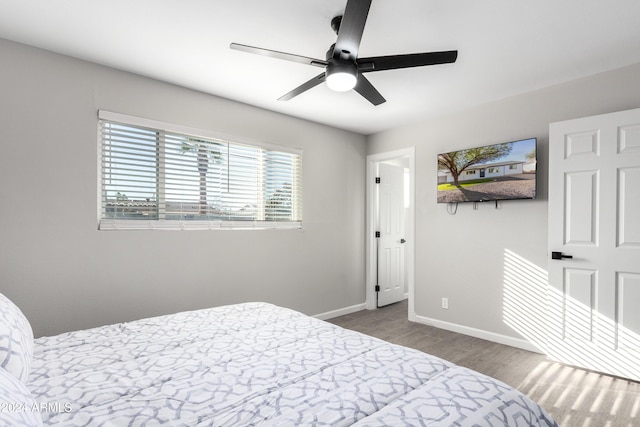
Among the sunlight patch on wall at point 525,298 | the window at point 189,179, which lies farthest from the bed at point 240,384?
the sunlight patch on wall at point 525,298

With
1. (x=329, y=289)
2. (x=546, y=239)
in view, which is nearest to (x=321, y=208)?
(x=329, y=289)

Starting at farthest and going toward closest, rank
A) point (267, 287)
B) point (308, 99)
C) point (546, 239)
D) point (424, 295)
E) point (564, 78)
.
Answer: point (424, 295) < point (267, 287) < point (308, 99) < point (546, 239) < point (564, 78)

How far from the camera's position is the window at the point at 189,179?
274 centimetres

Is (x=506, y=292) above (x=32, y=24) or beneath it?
beneath

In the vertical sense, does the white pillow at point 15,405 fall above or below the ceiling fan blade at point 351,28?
below

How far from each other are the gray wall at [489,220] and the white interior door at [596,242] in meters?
0.24

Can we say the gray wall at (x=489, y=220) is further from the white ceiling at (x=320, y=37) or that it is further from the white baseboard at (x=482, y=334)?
the white ceiling at (x=320, y=37)

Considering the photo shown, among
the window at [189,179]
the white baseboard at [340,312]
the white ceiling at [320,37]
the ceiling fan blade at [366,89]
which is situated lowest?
the white baseboard at [340,312]

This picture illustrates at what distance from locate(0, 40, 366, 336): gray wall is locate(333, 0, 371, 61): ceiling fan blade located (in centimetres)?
188

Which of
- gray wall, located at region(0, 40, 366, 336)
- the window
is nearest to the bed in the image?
gray wall, located at region(0, 40, 366, 336)

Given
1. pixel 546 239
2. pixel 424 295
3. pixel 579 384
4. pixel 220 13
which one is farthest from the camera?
pixel 424 295

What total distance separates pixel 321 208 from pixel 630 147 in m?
2.89

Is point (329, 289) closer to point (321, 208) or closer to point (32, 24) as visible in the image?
point (321, 208)

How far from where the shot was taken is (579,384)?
8.29ft
